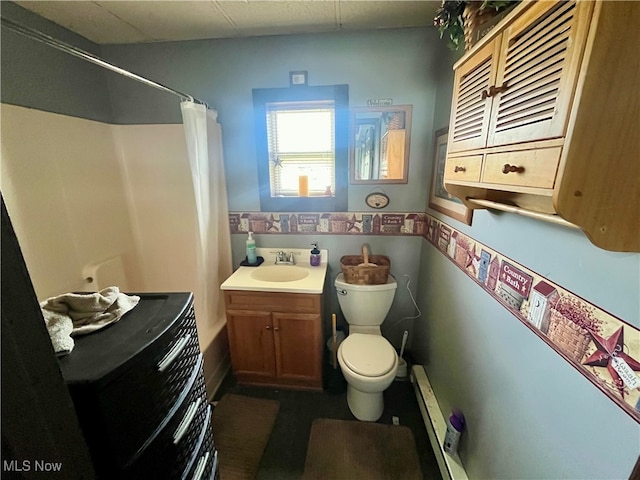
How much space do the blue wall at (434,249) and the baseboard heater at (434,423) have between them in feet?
0.20

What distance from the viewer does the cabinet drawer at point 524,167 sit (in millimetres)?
536

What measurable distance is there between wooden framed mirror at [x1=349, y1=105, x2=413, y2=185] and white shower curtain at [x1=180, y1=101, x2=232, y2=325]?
3.17ft

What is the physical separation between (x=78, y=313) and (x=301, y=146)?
62.6 inches

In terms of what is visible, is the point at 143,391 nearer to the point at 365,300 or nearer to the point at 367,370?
the point at 367,370

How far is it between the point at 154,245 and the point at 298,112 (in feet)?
5.14

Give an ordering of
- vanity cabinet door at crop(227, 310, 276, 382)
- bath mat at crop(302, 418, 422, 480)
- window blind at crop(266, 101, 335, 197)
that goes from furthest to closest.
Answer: window blind at crop(266, 101, 335, 197)
vanity cabinet door at crop(227, 310, 276, 382)
bath mat at crop(302, 418, 422, 480)

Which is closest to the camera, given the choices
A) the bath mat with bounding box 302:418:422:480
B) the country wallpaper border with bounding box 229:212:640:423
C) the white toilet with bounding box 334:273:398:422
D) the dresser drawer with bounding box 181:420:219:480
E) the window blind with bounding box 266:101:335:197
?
the country wallpaper border with bounding box 229:212:640:423

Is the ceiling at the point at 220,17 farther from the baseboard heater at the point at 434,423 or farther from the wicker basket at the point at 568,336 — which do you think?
the baseboard heater at the point at 434,423

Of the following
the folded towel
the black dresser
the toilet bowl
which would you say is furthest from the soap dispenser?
the folded towel

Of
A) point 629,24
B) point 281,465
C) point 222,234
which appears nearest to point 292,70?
point 222,234

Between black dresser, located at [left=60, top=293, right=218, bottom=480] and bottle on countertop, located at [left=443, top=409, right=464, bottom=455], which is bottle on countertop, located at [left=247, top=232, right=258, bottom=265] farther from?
bottle on countertop, located at [left=443, top=409, right=464, bottom=455]

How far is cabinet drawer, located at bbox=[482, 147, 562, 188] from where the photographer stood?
0.54 m

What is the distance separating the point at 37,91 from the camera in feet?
4.81

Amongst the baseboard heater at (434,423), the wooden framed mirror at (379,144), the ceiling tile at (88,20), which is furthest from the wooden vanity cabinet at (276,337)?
the ceiling tile at (88,20)
